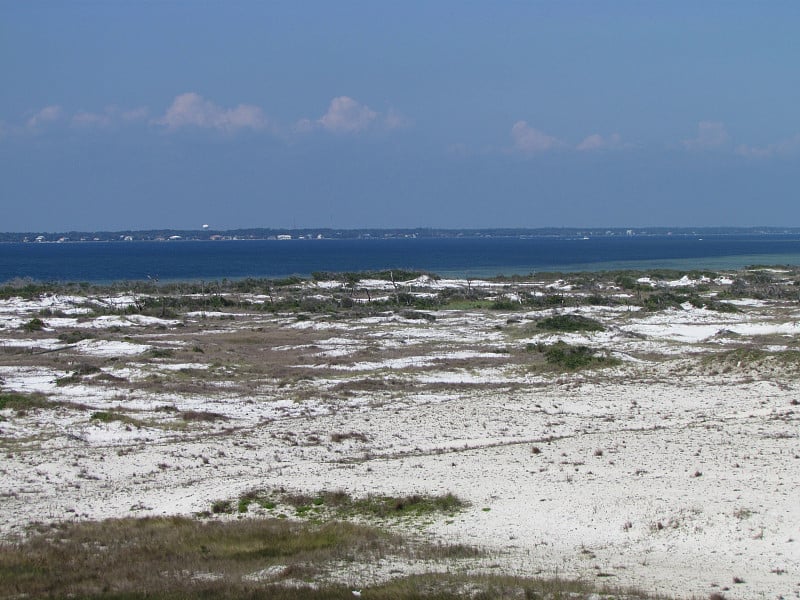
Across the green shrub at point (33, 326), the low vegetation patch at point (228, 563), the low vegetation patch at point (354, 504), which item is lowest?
the green shrub at point (33, 326)

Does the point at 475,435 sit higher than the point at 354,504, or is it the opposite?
the point at 354,504

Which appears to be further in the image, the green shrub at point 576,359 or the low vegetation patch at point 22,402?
the green shrub at point 576,359

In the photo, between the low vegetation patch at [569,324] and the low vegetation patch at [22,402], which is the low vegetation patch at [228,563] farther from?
the low vegetation patch at [569,324]

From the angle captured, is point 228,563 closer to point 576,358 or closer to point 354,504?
point 354,504

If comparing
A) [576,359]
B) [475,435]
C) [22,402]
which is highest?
[22,402]

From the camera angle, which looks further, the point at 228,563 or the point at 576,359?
the point at 576,359

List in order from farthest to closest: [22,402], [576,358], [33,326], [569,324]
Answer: [33,326]
[569,324]
[576,358]
[22,402]

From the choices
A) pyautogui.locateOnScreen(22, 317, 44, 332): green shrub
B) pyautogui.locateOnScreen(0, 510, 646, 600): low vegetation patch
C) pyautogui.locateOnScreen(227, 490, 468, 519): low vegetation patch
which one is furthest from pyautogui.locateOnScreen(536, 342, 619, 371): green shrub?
pyautogui.locateOnScreen(22, 317, 44, 332): green shrub

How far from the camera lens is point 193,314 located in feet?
215

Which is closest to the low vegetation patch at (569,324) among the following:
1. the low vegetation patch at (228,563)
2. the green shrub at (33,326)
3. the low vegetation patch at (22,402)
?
the low vegetation patch at (22,402)

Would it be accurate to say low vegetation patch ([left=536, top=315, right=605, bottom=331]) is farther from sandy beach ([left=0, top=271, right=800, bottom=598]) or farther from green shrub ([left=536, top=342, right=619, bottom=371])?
green shrub ([left=536, top=342, right=619, bottom=371])

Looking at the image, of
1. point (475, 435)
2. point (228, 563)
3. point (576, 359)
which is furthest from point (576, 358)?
point (228, 563)

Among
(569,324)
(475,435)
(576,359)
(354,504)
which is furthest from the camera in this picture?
(569,324)

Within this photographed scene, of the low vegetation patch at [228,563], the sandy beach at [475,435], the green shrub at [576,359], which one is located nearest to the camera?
the low vegetation patch at [228,563]
